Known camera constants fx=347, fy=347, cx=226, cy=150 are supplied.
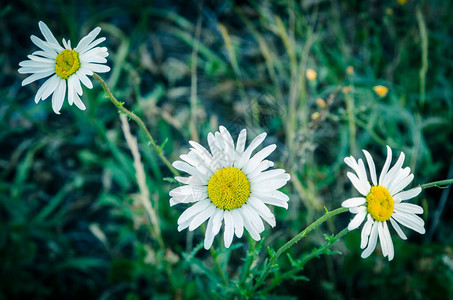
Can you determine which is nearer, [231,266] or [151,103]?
[231,266]

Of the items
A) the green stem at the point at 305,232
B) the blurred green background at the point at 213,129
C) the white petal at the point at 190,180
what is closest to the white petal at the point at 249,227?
the green stem at the point at 305,232

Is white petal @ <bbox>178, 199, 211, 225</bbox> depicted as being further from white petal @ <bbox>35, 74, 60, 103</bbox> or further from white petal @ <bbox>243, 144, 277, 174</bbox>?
white petal @ <bbox>35, 74, 60, 103</bbox>

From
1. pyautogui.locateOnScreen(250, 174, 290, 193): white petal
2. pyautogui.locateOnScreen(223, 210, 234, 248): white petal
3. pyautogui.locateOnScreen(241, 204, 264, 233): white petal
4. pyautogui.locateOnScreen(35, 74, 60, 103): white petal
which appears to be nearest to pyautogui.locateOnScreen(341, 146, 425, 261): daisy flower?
pyautogui.locateOnScreen(250, 174, 290, 193): white petal

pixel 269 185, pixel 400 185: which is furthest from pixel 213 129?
pixel 400 185

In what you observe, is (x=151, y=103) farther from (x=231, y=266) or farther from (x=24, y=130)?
(x=231, y=266)

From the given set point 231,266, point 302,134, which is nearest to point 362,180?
point 302,134

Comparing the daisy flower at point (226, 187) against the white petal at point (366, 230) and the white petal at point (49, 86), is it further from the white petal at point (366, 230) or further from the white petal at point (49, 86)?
the white petal at point (49, 86)

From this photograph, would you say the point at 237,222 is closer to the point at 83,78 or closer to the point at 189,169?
the point at 189,169
